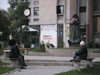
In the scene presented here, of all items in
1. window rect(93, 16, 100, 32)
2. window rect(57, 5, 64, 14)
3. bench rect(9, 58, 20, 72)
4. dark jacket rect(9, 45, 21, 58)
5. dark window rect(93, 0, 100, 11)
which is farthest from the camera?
dark window rect(93, 0, 100, 11)

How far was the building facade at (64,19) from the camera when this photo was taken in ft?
119

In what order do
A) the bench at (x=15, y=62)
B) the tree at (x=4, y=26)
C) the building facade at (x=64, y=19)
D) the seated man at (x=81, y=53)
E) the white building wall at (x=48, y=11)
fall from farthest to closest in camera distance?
the tree at (x=4, y=26), the white building wall at (x=48, y=11), the building facade at (x=64, y=19), the bench at (x=15, y=62), the seated man at (x=81, y=53)

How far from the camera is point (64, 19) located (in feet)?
121

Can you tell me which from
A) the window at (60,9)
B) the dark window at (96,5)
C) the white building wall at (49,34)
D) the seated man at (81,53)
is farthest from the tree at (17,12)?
the seated man at (81,53)

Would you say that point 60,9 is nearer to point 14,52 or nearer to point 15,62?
point 14,52

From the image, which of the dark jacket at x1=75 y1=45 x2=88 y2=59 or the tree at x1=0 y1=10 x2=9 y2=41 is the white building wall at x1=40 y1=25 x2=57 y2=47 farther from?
the dark jacket at x1=75 y1=45 x2=88 y2=59

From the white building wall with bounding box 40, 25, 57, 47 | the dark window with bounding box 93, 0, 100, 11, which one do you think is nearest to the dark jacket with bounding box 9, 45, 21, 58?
the white building wall with bounding box 40, 25, 57, 47

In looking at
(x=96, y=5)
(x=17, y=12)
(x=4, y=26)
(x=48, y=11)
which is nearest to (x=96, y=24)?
(x=96, y=5)

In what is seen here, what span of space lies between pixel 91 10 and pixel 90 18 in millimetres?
1328

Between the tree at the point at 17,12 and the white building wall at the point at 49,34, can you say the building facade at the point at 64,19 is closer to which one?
the white building wall at the point at 49,34

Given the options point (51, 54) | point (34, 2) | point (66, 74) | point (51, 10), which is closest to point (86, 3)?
point (51, 10)

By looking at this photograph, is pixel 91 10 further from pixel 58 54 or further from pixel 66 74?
pixel 66 74

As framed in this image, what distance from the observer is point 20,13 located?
5797cm

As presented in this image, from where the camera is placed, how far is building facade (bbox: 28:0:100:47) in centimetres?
3631
